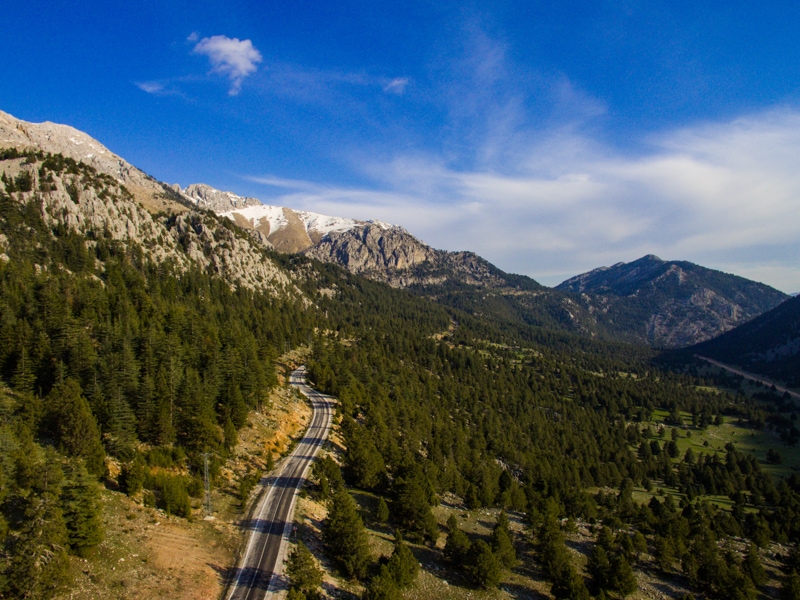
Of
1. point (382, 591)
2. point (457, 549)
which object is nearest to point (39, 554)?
point (382, 591)

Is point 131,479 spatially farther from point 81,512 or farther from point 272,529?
point 272,529

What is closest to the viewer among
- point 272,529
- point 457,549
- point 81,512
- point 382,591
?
point 81,512

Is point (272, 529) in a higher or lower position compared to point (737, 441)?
higher

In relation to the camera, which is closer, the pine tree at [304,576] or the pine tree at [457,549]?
the pine tree at [304,576]

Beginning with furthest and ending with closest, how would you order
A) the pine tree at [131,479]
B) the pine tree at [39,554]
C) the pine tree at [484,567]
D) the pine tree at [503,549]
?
1. the pine tree at [503,549]
2. the pine tree at [484,567]
3. the pine tree at [131,479]
4. the pine tree at [39,554]

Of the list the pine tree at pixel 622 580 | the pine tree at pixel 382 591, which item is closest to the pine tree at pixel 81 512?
the pine tree at pixel 382 591

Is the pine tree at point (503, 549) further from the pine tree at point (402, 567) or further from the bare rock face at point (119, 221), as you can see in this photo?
the bare rock face at point (119, 221)

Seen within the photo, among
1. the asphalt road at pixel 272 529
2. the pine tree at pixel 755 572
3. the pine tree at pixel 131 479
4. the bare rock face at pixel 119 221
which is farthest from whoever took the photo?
the bare rock face at pixel 119 221

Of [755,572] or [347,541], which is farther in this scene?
[755,572]

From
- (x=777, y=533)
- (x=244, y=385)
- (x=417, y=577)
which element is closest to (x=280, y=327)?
(x=244, y=385)
